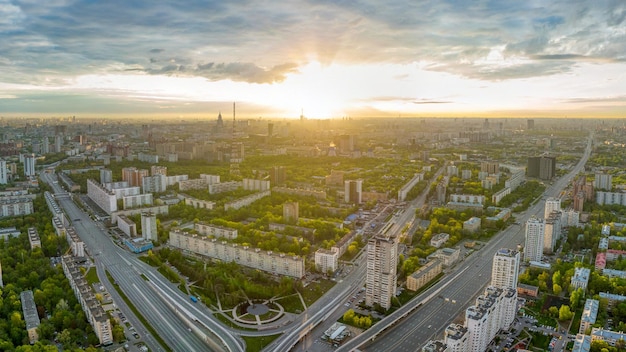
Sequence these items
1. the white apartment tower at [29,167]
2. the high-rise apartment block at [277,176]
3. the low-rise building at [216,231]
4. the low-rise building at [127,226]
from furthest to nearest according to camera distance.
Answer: the white apartment tower at [29,167]
the high-rise apartment block at [277,176]
the low-rise building at [127,226]
the low-rise building at [216,231]

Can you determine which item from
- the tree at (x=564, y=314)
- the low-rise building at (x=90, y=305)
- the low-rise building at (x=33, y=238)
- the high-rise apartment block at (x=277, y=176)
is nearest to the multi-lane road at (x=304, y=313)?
the low-rise building at (x=90, y=305)

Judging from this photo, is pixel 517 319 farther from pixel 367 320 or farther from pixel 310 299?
pixel 310 299

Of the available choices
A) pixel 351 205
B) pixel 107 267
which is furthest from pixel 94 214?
pixel 351 205

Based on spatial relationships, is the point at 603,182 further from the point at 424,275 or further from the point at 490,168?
the point at 424,275

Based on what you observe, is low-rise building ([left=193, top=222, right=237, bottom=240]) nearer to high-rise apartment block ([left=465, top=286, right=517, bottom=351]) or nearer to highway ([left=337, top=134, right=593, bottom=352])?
highway ([left=337, top=134, right=593, bottom=352])

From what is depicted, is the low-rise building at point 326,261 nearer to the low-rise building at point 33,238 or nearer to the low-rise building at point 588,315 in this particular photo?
the low-rise building at point 588,315

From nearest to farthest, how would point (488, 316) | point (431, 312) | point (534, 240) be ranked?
point (488, 316), point (431, 312), point (534, 240)

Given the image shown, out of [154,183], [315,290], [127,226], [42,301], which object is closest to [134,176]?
[154,183]
